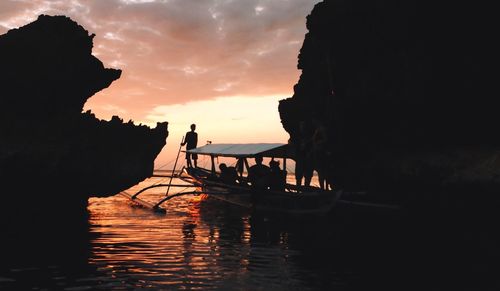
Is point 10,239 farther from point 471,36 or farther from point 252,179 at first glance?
point 471,36

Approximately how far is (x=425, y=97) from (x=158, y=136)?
61.9ft

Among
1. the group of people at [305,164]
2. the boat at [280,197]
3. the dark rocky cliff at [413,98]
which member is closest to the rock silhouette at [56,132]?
the boat at [280,197]

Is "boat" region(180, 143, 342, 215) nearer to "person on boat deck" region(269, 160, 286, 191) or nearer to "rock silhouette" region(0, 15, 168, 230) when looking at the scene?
"person on boat deck" region(269, 160, 286, 191)

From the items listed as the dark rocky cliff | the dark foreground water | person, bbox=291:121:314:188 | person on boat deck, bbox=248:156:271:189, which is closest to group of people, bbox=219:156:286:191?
person on boat deck, bbox=248:156:271:189

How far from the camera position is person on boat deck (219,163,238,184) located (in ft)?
94.9

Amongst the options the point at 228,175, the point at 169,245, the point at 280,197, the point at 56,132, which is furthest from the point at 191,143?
the point at 169,245

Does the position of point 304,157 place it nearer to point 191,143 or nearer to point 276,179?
point 276,179

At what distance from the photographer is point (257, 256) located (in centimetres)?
1197

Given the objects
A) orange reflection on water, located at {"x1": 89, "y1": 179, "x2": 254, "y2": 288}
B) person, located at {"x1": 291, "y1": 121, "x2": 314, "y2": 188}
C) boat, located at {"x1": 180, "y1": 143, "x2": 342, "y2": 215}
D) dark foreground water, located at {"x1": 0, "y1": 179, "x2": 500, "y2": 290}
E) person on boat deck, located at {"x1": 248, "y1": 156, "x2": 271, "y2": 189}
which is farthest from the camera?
person, located at {"x1": 291, "y1": 121, "x2": 314, "y2": 188}

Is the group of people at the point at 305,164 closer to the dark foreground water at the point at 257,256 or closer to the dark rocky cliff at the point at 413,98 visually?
the dark foreground water at the point at 257,256

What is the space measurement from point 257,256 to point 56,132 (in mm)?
17722

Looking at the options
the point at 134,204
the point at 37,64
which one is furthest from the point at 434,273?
the point at 37,64

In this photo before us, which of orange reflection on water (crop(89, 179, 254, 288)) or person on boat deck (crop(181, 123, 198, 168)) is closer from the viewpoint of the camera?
orange reflection on water (crop(89, 179, 254, 288))

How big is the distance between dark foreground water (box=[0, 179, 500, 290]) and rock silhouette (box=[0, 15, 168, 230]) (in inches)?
280
